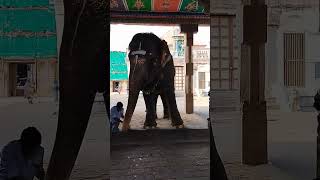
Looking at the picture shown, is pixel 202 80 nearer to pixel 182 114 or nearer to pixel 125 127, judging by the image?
pixel 182 114

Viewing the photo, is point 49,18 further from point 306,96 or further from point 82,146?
point 306,96

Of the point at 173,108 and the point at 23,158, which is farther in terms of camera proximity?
the point at 173,108

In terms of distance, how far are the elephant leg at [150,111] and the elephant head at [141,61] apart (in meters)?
0.08

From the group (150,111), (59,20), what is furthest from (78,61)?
(150,111)

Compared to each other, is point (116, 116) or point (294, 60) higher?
point (294, 60)

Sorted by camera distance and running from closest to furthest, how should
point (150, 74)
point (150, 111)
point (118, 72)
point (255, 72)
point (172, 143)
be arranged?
point (255, 72) < point (118, 72) < point (150, 111) < point (172, 143) < point (150, 74)

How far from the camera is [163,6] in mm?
2936

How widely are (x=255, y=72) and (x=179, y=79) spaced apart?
0.62 meters

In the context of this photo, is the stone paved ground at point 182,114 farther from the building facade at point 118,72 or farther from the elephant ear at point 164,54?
the elephant ear at point 164,54

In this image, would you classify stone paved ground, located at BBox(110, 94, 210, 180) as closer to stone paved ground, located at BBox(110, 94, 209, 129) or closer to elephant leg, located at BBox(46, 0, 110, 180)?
stone paved ground, located at BBox(110, 94, 209, 129)

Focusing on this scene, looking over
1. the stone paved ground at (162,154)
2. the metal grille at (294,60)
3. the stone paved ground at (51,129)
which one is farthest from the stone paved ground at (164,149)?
the metal grille at (294,60)

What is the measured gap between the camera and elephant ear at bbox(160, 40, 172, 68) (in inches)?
107

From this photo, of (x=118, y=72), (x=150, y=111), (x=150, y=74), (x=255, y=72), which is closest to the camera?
(x=255, y=72)

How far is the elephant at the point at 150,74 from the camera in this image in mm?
2693
